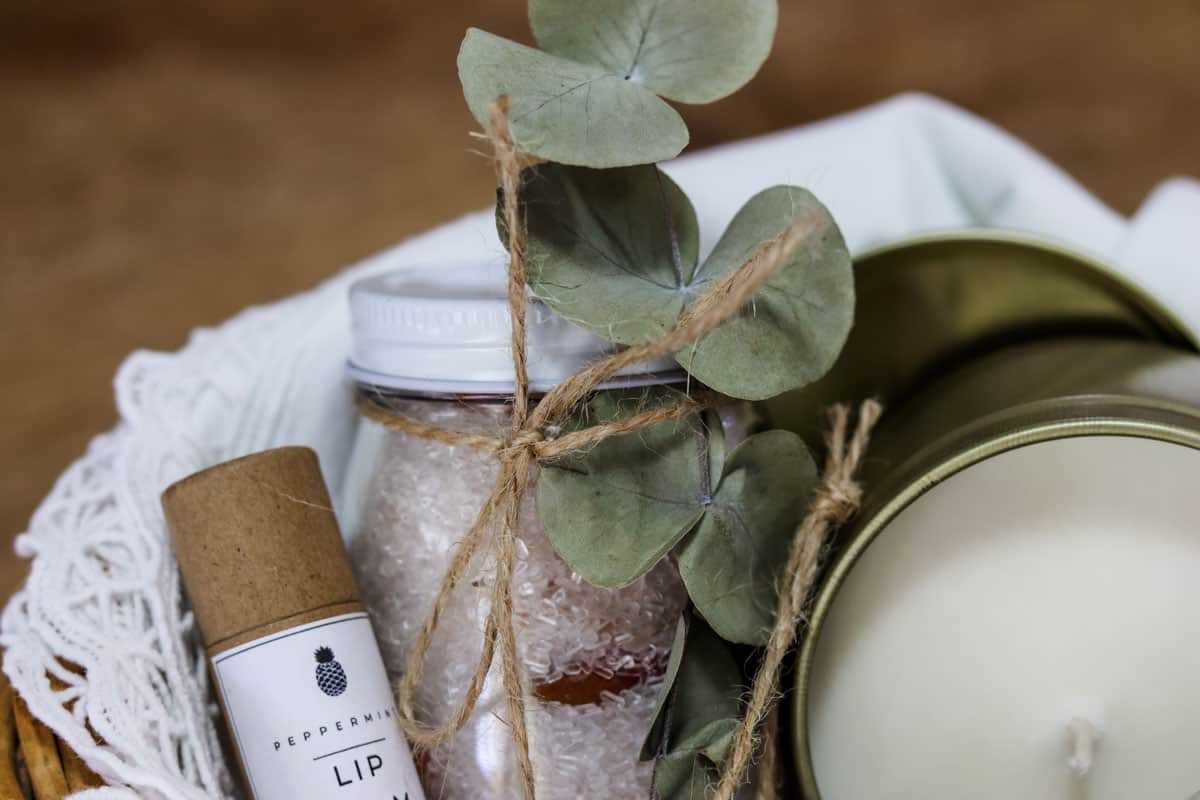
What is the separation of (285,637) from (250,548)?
0.13 ft

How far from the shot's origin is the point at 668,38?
43 cm

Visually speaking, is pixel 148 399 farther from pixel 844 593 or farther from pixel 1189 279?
pixel 1189 279

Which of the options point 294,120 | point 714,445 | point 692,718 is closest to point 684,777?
point 692,718

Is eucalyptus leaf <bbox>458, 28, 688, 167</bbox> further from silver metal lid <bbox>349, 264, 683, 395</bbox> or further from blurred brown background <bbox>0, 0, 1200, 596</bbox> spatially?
blurred brown background <bbox>0, 0, 1200, 596</bbox>

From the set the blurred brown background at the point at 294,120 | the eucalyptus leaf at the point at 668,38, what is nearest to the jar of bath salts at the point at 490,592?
the eucalyptus leaf at the point at 668,38

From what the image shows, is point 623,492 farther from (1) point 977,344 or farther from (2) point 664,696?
(1) point 977,344

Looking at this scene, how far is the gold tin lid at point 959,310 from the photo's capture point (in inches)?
22.0

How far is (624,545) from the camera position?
0.41 m

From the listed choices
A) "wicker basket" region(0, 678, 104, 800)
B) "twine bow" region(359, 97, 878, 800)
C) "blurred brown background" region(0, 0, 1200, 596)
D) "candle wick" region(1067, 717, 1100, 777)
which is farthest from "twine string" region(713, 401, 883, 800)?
"blurred brown background" region(0, 0, 1200, 596)

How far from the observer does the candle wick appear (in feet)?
1.34

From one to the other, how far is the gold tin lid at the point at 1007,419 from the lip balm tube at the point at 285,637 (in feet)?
0.57

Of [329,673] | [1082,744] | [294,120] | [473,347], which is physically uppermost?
[294,120]

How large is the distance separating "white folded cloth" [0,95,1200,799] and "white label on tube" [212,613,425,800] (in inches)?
1.1

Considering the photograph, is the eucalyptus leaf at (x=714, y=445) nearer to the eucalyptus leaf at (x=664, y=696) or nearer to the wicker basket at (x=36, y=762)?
the eucalyptus leaf at (x=664, y=696)
